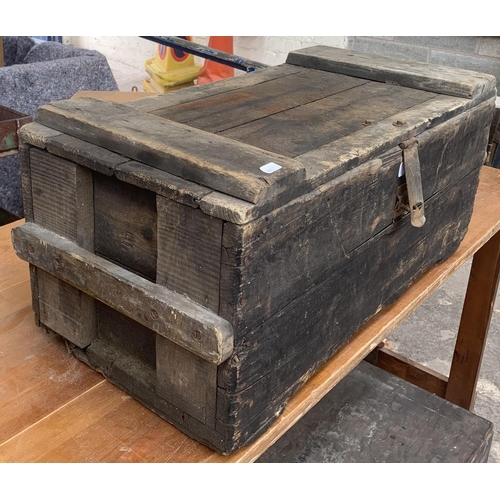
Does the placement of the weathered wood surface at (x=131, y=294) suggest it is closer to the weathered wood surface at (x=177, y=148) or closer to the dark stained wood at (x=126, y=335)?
the dark stained wood at (x=126, y=335)

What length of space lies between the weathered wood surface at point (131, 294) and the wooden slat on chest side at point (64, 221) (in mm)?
28

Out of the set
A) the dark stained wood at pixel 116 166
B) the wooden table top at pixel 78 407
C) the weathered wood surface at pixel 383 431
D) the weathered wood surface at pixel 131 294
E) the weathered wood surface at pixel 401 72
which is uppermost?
the weathered wood surface at pixel 401 72

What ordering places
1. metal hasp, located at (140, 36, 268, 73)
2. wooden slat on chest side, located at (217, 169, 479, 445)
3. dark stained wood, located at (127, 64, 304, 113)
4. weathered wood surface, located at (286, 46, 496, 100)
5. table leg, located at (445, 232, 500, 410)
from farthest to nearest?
metal hasp, located at (140, 36, 268, 73), table leg, located at (445, 232, 500, 410), weathered wood surface, located at (286, 46, 496, 100), dark stained wood, located at (127, 64, 304, 113), wooden slat on chest side, located at (217, 169, 479, 445)

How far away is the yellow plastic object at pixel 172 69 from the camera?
472 centimetres

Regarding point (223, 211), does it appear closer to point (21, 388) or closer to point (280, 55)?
point (21, 388)

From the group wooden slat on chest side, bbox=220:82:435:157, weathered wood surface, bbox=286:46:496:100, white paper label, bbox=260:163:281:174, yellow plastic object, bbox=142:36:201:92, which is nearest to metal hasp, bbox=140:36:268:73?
weathered wood surface, bbox=286:46:496:100

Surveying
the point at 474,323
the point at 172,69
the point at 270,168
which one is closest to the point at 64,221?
the point at 270,168

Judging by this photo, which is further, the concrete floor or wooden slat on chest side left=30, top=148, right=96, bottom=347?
the concrete floor

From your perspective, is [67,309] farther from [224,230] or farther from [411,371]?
[411,371]

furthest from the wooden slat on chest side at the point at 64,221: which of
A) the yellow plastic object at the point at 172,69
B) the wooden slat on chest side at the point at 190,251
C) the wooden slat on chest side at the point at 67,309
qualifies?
the yellow plastic object at the point at 172,69

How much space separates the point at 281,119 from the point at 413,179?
9.6 inches

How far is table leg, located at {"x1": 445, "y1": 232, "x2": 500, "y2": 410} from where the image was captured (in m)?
1.87

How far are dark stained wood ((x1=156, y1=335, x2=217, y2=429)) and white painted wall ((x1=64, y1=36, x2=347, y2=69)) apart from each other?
140 inches

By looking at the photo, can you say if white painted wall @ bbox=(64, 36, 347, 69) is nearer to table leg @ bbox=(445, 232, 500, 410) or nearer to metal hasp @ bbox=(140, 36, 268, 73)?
metal hasp @ bbox=(140, 36, 268, 73)
